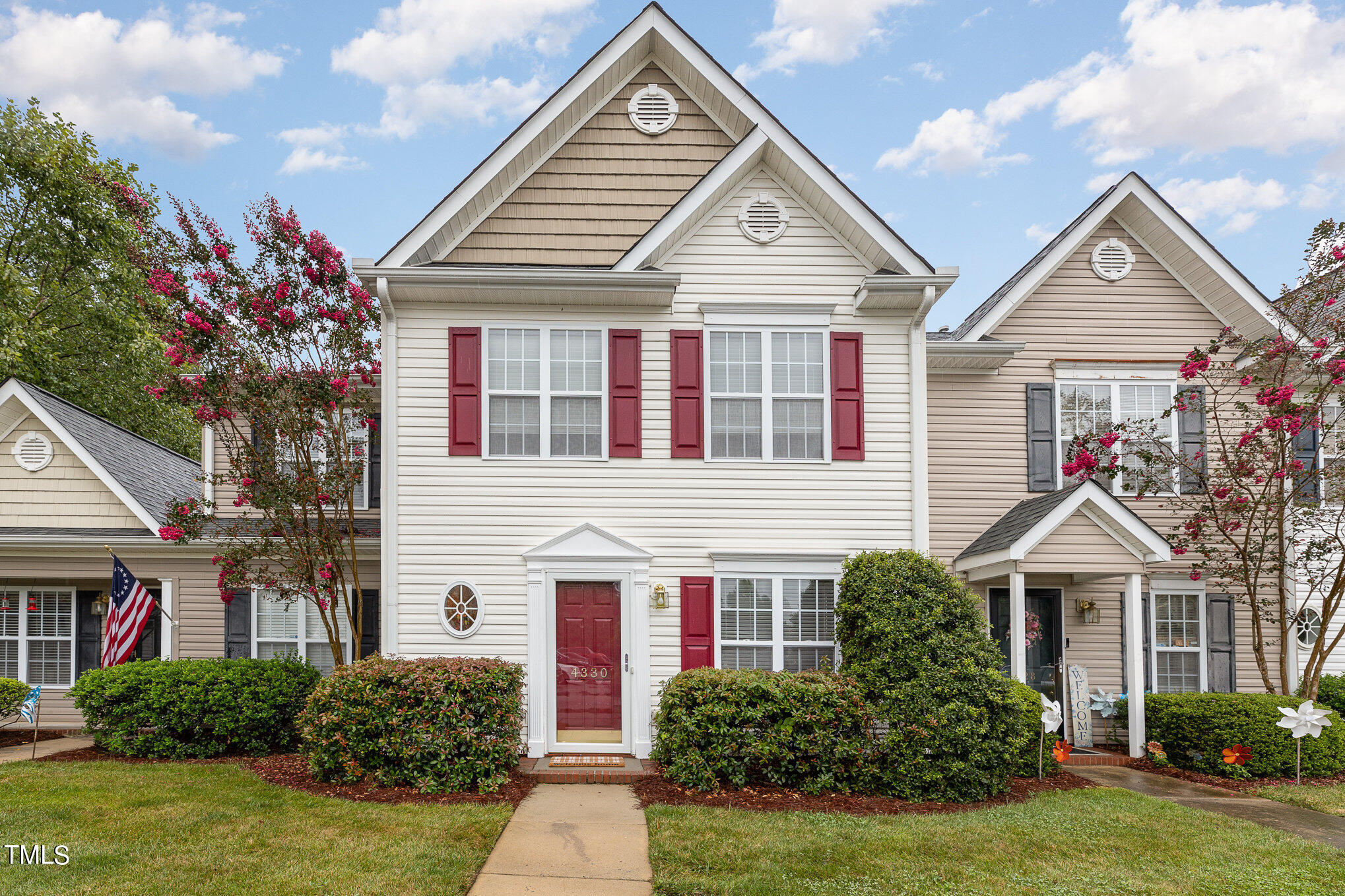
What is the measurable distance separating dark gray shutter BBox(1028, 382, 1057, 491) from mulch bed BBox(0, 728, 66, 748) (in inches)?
574

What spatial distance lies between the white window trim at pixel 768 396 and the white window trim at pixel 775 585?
1.27 metres

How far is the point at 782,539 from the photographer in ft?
30.8

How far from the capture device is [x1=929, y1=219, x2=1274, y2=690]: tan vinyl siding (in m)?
10.9

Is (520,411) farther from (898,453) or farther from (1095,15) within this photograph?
(1095,15)

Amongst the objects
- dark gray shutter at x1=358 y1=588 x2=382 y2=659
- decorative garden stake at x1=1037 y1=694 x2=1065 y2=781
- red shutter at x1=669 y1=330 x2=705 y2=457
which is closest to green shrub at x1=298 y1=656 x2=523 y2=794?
dark gray shutter at x1=358 y1=588 x2=382 y2=659

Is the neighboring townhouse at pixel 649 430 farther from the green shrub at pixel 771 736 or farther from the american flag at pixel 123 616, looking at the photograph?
the american flag at pixel 123 616

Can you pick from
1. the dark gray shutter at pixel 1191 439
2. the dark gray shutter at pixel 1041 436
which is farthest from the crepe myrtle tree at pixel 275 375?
the dark gray shutter at pixel 1191 439

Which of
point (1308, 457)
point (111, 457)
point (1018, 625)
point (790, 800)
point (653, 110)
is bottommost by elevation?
point (790, 800)

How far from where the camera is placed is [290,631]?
36.8 ft

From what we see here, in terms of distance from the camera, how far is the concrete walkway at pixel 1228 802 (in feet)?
23.8

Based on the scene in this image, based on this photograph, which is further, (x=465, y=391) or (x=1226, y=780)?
(x=465, y=391)

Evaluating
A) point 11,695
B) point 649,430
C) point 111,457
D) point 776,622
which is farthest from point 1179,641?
point 111,457

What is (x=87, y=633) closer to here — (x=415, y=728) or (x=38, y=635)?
(x=38, y=635)

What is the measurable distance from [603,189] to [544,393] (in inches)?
117
